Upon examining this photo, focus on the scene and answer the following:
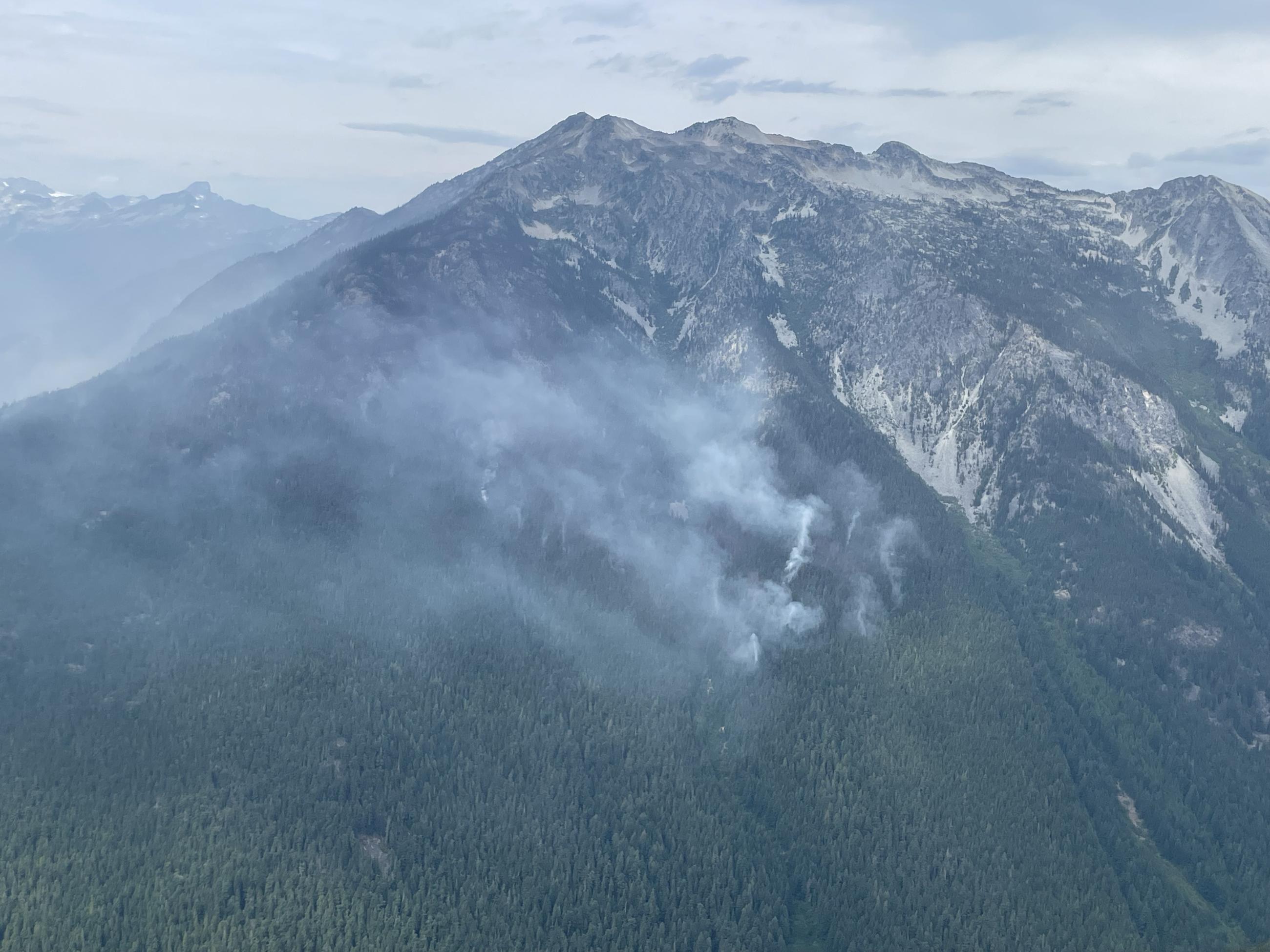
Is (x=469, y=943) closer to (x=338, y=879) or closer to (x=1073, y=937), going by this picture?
(x=338, y=879)

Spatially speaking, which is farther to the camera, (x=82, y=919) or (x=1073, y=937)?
(x=1073, y=937)

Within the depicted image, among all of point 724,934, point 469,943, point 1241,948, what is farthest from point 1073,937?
point 469,943

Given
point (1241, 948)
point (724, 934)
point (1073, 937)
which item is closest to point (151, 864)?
point (724, 934)

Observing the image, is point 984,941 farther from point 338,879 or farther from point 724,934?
point 338,879

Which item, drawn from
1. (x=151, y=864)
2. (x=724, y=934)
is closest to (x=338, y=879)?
(x=151, y=864)

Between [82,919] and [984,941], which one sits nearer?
[82,919]

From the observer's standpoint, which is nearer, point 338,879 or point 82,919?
point 82,919

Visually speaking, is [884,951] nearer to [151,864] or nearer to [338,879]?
[338,879]
